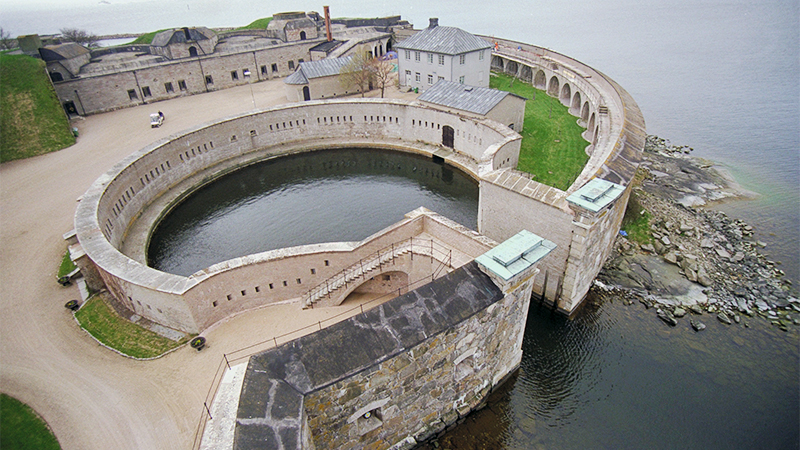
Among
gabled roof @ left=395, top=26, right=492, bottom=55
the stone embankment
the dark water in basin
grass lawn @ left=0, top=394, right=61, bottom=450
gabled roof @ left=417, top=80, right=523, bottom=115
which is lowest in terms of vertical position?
the stone embankment

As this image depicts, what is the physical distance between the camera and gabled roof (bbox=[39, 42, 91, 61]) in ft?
150

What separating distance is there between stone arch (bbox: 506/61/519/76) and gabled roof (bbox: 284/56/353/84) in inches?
990

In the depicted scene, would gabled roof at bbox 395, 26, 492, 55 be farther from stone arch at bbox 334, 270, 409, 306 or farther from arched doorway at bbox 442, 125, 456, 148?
stone arch at bbox 334, 270, 409, 306

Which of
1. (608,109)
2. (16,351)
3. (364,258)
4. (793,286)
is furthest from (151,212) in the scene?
(793,286)

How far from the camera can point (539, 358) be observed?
20062 millimetres

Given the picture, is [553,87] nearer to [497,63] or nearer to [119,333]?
[497,63]

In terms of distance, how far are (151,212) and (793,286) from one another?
40867mm

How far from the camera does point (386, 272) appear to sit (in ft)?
74.5

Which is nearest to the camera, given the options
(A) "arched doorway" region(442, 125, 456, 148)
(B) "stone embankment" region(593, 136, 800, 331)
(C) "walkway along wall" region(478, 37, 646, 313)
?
(C) "walkway along wall" region(478, 37, 646, 313)

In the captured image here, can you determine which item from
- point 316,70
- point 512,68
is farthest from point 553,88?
point 316,70

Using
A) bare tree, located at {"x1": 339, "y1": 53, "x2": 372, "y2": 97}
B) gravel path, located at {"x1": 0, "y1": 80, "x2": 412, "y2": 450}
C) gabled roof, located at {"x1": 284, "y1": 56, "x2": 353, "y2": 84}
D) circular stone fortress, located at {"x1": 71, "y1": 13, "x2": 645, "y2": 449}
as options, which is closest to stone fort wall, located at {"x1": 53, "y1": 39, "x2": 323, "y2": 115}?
gabled roof, located at {"x1": 284, "y1": 56, "x2": 353, "y2": 84}

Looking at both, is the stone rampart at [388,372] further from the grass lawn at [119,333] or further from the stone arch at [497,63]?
the stone arch at [497,63]

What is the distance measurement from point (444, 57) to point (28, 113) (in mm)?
38010

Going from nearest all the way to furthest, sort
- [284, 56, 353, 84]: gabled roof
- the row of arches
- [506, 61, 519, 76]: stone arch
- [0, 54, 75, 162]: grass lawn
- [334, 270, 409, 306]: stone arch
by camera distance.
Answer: [334, 270, 409, 306]: stone arch
[0, 54, 75, 162]: grass lawn
the row of arches
[284, 56, 353, 84]: gabled roof
[506, 61, 519, 76]: stone arch
